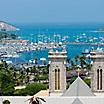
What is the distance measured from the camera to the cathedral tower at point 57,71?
2875cm

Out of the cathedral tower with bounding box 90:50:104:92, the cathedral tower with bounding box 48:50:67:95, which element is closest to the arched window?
the cathedral tower with bounding box 48:50:67:95

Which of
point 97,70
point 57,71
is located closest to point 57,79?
point 57,71

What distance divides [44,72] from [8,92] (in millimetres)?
26510

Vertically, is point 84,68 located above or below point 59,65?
below

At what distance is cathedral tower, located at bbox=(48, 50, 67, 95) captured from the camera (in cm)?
2875

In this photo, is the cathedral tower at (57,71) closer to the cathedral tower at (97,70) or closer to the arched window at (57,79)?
the arched window at (57,79)

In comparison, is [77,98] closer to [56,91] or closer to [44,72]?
[56,91]

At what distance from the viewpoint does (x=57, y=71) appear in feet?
94.7

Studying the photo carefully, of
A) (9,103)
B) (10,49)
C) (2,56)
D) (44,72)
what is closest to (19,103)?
(9,103)

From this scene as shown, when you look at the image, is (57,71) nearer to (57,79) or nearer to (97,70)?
(57,79)

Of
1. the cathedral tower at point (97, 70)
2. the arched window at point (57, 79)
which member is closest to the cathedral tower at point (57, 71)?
the arched window at point (57, 79)

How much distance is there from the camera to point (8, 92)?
41.7 m

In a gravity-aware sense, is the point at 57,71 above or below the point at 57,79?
above

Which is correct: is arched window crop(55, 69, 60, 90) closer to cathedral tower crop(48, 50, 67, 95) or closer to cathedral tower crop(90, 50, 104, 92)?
cathedral tower crop(48, 50, 67, 95)
